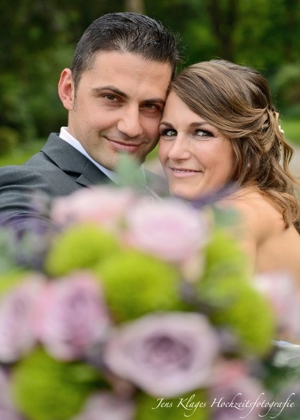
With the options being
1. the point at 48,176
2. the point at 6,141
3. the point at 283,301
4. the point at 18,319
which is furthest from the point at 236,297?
the point at 6,141

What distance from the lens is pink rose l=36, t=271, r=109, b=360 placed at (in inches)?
52.2

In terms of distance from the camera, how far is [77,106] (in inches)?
164

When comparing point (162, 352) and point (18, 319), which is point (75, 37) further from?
point (162, 352)

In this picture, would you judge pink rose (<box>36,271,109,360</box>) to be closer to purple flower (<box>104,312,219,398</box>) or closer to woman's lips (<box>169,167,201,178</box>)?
purple flower (<box>104,312,219,398</box>)

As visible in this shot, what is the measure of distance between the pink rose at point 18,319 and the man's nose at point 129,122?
2.58 meters

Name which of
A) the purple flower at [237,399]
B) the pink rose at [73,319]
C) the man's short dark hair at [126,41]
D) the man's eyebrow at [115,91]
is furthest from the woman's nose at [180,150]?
the pink rose at [73,319]

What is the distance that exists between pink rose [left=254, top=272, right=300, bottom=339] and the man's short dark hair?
2700mm

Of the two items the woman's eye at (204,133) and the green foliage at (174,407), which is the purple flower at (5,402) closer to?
the green foliage at (174,407)

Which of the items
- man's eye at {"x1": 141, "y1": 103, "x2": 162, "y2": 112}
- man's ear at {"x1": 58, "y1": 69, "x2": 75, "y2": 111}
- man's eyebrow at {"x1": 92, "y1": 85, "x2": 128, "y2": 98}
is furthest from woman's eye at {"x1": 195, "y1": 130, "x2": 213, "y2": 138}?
man's ear at {"x1": 58, "y1": 69, "x2": 75, "y2": 111}

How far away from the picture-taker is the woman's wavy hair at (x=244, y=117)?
391 cm

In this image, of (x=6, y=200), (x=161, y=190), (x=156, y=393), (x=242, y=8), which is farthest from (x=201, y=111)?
(x=242, y=8)

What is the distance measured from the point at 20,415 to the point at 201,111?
8.86ft

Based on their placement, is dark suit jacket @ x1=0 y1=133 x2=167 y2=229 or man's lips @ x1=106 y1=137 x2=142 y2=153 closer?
dark suit jacket @ x1=0 y1=133 x2=167 y2=229

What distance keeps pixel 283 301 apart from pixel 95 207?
0.45 metres
